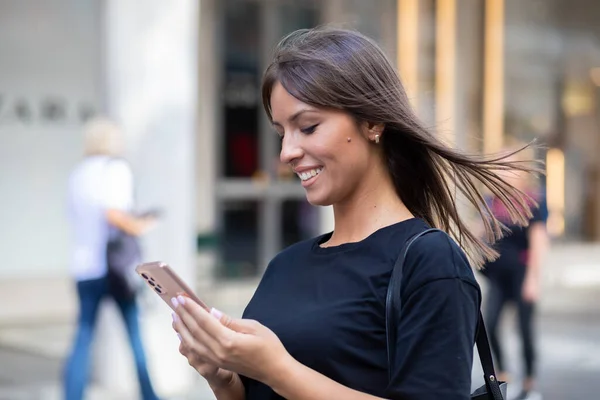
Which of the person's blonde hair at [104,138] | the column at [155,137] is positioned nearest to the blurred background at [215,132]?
the column at [155,137]

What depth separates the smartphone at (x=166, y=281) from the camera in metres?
1.99

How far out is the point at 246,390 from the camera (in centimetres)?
224

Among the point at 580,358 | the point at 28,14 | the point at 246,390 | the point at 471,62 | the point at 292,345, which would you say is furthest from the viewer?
the point at 471,62

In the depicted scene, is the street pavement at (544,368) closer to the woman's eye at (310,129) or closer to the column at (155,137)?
the column at (155,137)

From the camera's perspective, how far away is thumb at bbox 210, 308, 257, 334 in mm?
1876

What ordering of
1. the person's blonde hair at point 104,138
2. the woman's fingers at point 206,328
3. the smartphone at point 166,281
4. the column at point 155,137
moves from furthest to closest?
the column at point 155,137 → the person's blonde hair at point 104,138 → the smartphone at point 166,281 → the woman's fingers at point 206,328

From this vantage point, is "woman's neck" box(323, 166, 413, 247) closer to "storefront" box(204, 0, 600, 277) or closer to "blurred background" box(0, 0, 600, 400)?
"blurred background" box(0, 0, 600, 400)

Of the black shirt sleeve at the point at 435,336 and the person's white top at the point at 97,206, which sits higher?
the black shirt sleeve at the point at 435,336

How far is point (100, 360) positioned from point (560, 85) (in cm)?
976

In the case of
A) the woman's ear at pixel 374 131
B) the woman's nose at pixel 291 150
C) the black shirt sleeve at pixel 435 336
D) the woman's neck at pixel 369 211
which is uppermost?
the woman's ear at pixel 374 131

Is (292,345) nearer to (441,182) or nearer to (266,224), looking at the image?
(441,182)

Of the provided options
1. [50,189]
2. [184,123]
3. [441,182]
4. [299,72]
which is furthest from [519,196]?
[50,189]

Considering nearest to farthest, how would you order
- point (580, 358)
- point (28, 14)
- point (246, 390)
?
1. point (246, 390)
2. point (580, 358)
3. point (28, 14)

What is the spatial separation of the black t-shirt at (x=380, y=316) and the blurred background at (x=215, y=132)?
573 centimetres
